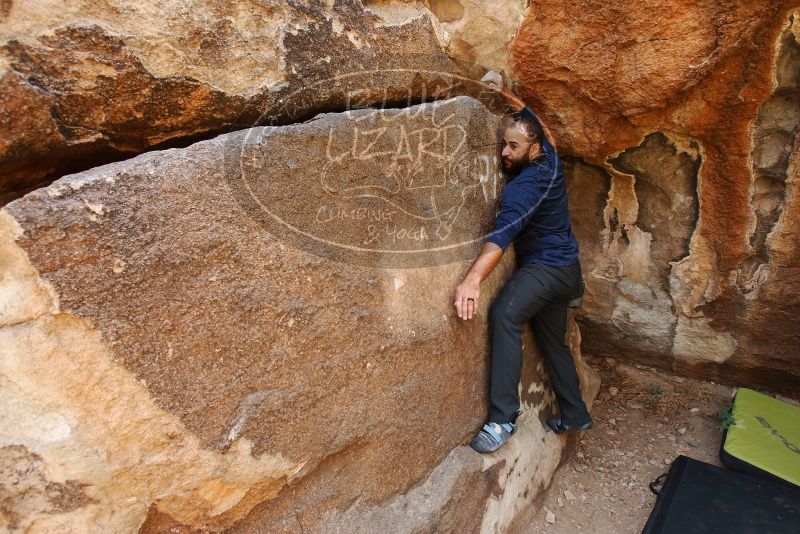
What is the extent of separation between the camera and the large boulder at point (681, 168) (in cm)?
171

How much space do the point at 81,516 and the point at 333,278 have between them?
25.6 inches

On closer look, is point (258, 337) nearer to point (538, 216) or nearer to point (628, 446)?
point (538, 216)

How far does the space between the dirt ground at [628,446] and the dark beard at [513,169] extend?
1.07 meters

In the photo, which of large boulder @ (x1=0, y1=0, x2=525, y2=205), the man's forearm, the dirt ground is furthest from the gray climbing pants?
large boulder @ (x1=0, y1=0, x2=525, y2=205)

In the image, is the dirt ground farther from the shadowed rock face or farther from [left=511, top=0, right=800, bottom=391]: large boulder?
the shadowed rock face

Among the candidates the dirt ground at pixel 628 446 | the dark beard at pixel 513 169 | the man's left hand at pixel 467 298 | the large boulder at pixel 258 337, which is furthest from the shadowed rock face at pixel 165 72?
the dirt ground at pixel 628 446

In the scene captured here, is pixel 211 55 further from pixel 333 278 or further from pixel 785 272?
pixel 785 272

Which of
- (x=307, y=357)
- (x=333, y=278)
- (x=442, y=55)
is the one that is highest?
(x=442, y=55)

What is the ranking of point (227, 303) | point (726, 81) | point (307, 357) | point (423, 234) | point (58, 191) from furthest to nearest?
point (726, 81) < point (423, 234) < point (307, 357) < point (227, 303) < point (58, 191)

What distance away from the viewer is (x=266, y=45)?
1.40m

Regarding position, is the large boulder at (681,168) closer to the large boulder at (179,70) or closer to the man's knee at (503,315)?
the large boulder at (179,70)

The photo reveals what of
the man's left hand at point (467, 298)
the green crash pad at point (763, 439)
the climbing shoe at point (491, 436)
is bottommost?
the green crash pad at point (763, 439)

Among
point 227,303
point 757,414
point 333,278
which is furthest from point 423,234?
point 757,414

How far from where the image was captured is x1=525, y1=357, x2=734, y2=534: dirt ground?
1.97 meters
